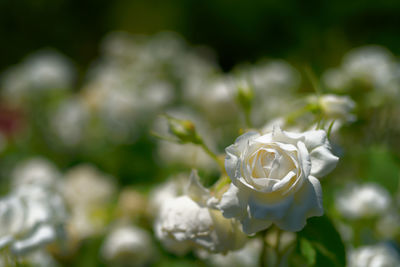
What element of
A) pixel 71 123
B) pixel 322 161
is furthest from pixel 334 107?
pixel 71 123

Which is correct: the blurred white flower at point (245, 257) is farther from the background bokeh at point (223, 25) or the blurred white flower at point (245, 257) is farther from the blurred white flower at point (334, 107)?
the background bokeh at point (223, 25)

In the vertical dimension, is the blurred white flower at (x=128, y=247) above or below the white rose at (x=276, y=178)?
below

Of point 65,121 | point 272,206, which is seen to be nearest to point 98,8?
point 65,121

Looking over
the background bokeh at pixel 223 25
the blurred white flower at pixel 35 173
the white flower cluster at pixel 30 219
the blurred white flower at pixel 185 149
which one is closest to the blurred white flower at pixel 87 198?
the blurred white flower at pixel 35 173

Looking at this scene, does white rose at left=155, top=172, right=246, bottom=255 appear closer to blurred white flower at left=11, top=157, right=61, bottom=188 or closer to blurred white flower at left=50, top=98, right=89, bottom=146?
blurred white flower at left=11, top=157, right=61, bottom=188

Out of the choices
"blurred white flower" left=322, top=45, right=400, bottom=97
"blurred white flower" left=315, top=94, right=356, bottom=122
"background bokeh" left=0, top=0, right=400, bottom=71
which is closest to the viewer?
"blurred white flower" left=315, top=94, right=356, bottom=122

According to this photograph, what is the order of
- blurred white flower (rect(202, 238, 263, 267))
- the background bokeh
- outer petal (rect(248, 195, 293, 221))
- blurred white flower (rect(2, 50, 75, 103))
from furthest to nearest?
the background bokeh < blurred white flower (rect(2, 50, 75, 103)) < blurred white flower (rect(202, 238, 263, 267)) < outer petal (rect(248, 195, 293, 221))

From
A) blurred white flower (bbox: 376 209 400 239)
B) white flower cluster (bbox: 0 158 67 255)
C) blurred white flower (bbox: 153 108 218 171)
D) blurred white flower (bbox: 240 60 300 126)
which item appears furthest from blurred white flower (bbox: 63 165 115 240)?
blurred white flower (bbox: 376 209 400 239)
